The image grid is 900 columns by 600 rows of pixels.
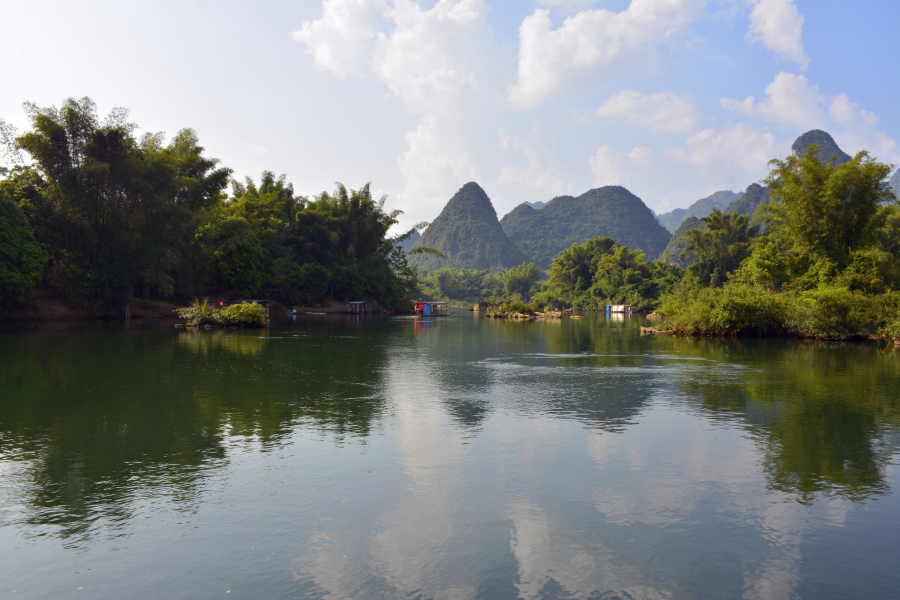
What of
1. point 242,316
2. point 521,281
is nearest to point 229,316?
point 242,316

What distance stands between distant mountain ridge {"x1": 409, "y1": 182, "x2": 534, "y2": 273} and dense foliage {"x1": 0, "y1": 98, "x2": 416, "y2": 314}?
389 ft

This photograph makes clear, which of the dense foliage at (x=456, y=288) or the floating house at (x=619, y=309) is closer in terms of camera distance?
the floating house at (x=619, y=309)

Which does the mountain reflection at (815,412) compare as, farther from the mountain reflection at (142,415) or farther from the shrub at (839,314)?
the mountain reflection at (142,415)

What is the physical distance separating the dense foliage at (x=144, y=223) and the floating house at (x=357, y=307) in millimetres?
2734

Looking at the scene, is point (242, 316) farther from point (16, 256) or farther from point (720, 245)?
point (720, 245)

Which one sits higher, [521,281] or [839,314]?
[521,281]

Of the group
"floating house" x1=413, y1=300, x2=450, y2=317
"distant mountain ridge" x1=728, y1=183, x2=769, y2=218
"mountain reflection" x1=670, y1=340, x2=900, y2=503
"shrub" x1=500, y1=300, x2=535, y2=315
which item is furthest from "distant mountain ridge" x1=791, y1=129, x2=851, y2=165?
"mountain reflection" x1=670, y1=340, x2=900, y2=503

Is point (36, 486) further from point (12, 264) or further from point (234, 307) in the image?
point (12, 264)

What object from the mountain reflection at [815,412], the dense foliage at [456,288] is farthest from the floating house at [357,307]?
the dense foliage at [456,288]

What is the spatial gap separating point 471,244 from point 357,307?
126887 mm

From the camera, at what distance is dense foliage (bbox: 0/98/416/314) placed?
37.0 metres

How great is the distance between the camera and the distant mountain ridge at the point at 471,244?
7146 inches

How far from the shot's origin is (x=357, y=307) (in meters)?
62.4

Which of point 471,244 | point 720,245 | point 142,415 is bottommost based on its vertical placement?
point 142,415
